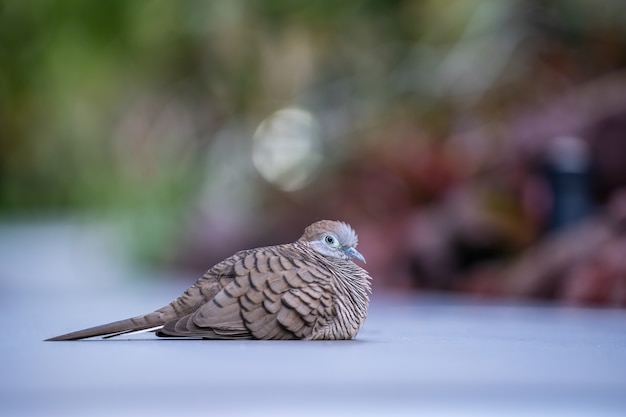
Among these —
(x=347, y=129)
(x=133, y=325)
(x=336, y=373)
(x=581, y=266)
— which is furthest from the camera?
(x=347, y=129)

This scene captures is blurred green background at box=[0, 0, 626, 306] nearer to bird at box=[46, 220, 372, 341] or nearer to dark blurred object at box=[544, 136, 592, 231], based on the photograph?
dark blurred object at box=[544, 136, 592, 231]

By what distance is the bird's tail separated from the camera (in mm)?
1424

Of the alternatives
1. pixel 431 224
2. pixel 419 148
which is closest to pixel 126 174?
pixel 419 148

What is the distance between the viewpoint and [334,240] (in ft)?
5.16

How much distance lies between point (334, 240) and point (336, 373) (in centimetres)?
42

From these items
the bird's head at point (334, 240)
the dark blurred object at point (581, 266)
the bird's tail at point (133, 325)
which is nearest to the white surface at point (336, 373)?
the bird's tail at point (133, 325)

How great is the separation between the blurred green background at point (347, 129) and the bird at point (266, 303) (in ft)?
5.15

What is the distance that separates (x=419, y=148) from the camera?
456 centimetres

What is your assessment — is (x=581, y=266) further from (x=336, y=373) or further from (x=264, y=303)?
(x=336, y=373)

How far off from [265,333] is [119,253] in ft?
17.5

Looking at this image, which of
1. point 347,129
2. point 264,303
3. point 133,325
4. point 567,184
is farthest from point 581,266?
point 347,129

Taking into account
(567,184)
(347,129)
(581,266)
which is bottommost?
(581,266)

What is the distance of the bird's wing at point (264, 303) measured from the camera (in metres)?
1.43

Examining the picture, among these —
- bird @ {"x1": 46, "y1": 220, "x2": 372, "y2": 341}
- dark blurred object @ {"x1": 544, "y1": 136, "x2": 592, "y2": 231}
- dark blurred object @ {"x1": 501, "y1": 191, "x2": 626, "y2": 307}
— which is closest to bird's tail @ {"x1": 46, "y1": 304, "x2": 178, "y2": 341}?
bird @ {"x1": 46, "y1": 220, "x2": 372, "y2": 341}
